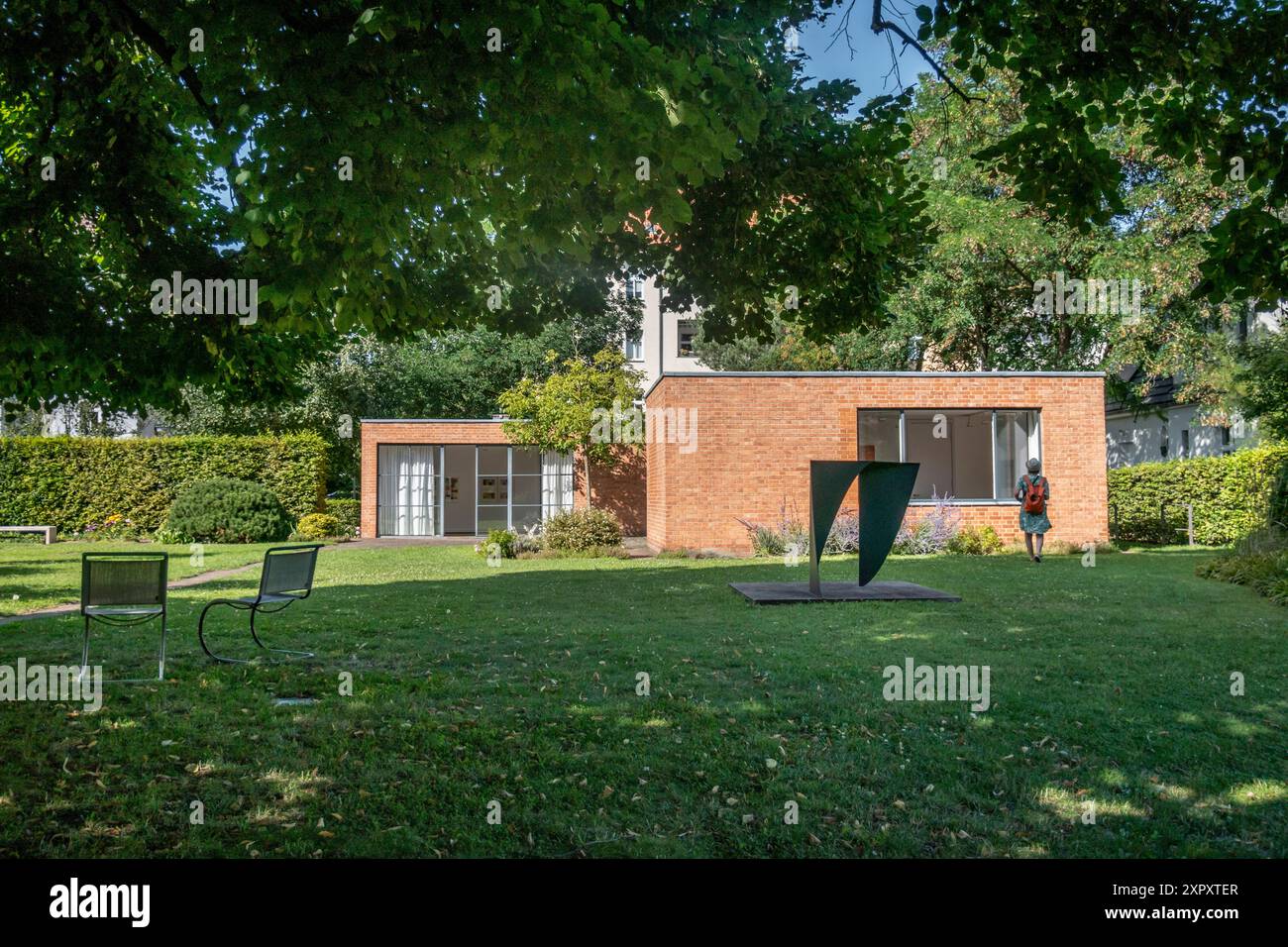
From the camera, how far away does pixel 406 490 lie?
82.4 ft

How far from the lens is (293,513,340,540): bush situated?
76.9 ft

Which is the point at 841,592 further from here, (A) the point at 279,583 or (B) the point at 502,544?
(B) the point at 502,544

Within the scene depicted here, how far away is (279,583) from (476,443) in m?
17.2

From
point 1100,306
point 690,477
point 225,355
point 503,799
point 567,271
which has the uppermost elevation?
point 1100,306

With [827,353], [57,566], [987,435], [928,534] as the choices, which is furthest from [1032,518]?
[57,566]

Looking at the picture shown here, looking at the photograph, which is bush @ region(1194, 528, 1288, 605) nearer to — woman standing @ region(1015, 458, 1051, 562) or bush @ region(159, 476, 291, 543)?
woman standing @ region(1015, 458, 1051, 562)

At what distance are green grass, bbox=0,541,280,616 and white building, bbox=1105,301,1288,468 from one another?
2246 centimetres

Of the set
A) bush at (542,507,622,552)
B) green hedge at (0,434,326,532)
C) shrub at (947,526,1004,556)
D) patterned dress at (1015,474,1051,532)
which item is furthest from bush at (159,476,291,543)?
patterned dress at (1015,474,1051,532)

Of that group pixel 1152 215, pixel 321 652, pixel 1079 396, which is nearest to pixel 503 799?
pixel 321 652

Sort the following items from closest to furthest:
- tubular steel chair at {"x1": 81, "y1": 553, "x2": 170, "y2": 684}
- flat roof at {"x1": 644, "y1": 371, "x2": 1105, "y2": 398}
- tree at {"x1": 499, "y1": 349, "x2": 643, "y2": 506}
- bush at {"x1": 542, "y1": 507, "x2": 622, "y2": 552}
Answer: tubular steel chair at {"x1": 81, "y1": 553, "x2": 170, "y2": 684} → flat roof at {"x1": 644, "y1": 371, "x2": 1105, "y2": 398} → bush at {"x1": 542, "y1": 507, "x2": 622, "y2": 552} → tree at {"x1": 499, "y1": 349, "x2": 643, "y2": 506}

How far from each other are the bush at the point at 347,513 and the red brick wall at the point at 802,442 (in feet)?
34.2

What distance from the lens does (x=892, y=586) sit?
11.1 meters

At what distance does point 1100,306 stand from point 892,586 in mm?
16861

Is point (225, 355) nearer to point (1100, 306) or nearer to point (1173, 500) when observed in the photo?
point (1173, 500)
